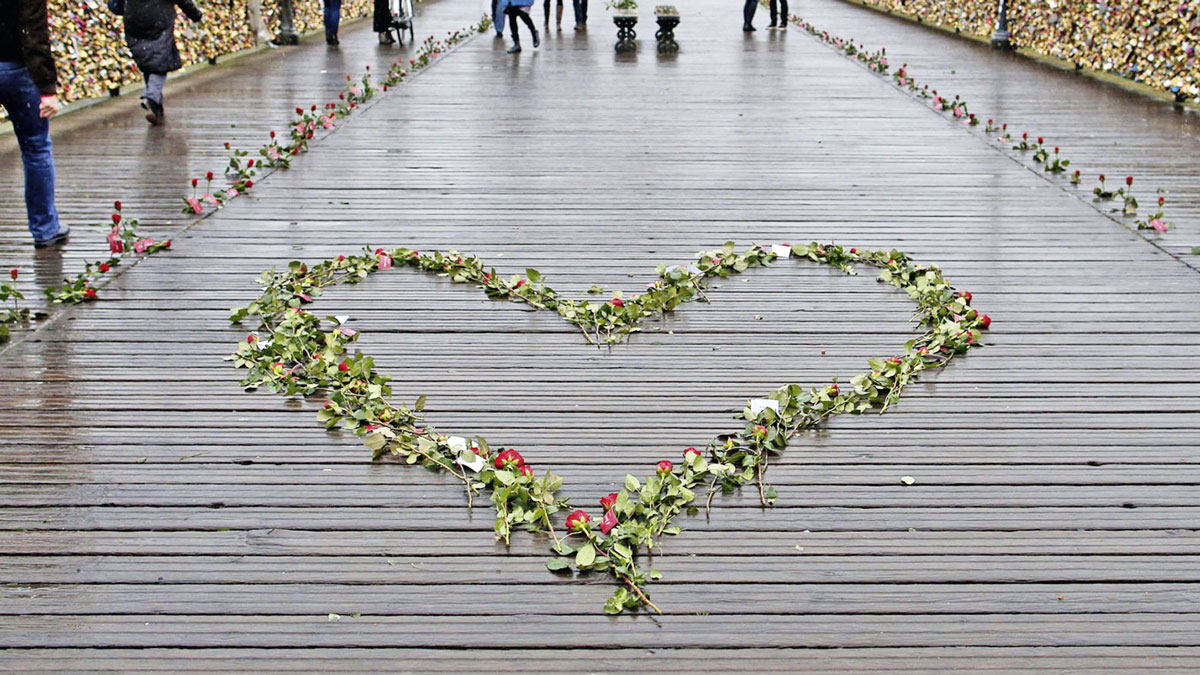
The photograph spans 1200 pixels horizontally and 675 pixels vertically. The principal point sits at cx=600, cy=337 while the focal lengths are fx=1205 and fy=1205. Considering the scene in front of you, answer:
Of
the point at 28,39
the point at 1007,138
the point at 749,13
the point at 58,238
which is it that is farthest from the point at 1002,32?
→ the point at 28,39

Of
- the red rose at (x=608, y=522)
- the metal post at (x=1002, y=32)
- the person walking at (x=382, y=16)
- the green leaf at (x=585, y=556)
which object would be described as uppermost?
the person walking at (x=382, y=16)

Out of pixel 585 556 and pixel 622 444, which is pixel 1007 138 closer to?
pixel 622 444

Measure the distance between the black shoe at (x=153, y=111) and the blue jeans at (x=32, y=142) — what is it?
4.11 meters

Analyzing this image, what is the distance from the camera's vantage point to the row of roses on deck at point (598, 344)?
332cm

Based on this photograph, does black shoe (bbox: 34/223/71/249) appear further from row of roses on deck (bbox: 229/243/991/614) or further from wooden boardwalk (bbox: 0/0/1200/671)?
row of roses on deck (bbox: 229/243/991/614)

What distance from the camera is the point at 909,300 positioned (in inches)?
214

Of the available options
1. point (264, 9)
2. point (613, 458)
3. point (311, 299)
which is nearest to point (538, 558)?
point (613, 458)

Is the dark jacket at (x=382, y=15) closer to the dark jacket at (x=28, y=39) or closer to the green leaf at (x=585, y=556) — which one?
the dark jacket at (x=28, y=39)

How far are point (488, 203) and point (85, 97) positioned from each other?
6.01 metres

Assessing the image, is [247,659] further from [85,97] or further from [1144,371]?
[85,97]

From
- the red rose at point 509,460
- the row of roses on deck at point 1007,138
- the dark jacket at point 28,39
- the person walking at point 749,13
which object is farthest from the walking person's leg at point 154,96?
the person walking at point 749,13

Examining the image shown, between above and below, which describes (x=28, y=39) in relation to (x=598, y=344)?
above

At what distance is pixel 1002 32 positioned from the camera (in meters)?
16.4

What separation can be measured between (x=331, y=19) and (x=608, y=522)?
15594mm
